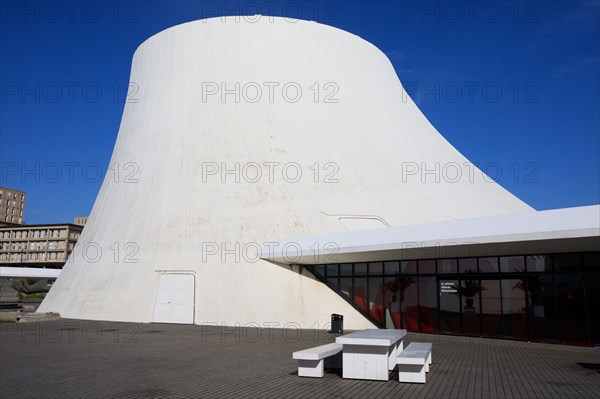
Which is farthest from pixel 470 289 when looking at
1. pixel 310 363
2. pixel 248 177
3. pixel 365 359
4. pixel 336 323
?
pixel 248 177

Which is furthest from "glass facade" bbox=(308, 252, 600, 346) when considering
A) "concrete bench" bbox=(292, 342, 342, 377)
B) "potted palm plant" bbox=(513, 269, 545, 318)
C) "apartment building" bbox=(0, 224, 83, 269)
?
"apartment building" bbox=(0, 224, 83, 269)

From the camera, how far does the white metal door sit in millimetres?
15820

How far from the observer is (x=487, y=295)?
41.1ft

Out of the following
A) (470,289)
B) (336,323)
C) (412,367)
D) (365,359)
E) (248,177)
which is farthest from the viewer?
(248,177)

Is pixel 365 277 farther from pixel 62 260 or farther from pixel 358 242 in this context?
pixel 62 260

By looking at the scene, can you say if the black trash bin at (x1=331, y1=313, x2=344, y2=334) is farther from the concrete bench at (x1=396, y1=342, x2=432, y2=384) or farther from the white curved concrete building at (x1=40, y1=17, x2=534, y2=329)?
the concrete bench at (x1=396, y1=342, x2=432, y2=384)

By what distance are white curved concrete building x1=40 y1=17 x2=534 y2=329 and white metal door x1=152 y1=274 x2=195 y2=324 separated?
0.05 meters

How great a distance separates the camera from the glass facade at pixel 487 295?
37.2ft

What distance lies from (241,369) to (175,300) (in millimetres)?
8328

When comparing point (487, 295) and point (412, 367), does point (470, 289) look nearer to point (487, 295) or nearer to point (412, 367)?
point (487, 295)

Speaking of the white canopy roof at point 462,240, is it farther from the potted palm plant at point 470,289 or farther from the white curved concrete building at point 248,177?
the white curved concrete building at point 248,177

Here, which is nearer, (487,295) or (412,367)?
(412,367)

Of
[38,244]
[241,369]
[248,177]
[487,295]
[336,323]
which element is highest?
[38,244]

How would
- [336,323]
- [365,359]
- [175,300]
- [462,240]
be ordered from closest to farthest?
[365,359] < [462,240] < [336,323] < [175,300]
